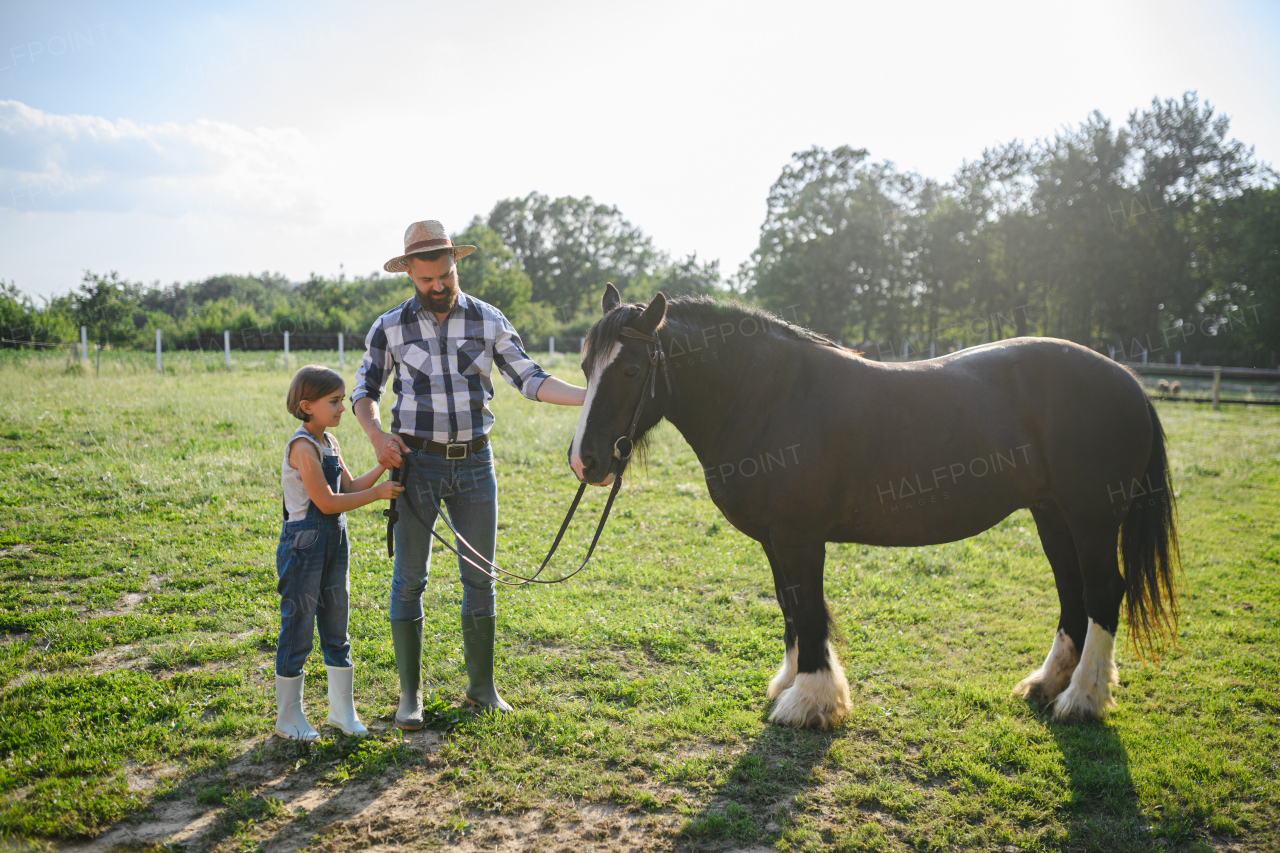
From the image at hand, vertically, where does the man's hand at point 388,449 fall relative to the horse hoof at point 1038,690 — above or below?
above

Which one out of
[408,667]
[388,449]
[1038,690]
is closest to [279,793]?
[408,667]

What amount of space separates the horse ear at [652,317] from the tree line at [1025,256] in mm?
32238

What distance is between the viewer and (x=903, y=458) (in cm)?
364

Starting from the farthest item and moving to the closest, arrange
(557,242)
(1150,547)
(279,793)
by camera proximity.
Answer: (557,242) < (1150,547) < (279,793)

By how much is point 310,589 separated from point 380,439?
2.61ft

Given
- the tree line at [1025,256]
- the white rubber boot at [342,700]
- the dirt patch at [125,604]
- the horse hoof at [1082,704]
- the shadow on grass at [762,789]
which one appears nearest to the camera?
the shadow on grass at [762,789]

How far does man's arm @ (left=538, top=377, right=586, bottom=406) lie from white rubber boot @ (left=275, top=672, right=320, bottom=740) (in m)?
1.84

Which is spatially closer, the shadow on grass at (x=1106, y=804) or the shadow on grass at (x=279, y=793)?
the shadow on grass at (x=279, y=793)

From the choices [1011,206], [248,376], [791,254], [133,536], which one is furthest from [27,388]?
[1011,206]

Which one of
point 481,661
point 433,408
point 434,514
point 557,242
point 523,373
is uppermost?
point 557,242

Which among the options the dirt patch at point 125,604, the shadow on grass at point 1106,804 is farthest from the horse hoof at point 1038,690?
the dirt patch at point 125,604

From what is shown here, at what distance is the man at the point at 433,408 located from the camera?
330 centimetres

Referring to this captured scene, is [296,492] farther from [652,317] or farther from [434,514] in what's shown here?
[652,317]

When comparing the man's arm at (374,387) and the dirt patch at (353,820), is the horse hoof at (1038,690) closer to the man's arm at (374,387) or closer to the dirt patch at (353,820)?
the dirt patch at (353,820)
